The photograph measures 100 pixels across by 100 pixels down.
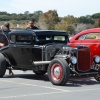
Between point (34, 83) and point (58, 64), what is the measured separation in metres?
1.11

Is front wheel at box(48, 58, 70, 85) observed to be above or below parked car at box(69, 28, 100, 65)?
below

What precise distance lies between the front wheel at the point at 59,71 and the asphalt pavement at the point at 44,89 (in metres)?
0.20

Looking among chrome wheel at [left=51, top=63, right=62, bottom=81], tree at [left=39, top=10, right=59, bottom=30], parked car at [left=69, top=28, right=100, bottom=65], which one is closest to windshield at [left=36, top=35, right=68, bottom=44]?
parked car at [left=69, top=28, right=100, bottom=65]

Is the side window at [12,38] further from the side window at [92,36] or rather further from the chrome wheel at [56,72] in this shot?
the side window at [92,36]

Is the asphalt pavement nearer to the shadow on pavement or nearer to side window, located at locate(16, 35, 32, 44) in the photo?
the shadow on pavement

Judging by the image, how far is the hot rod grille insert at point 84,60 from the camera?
1138cm

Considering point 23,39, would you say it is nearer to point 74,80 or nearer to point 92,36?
point 74,80

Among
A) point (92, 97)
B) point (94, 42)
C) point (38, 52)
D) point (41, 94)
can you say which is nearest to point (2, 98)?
point (41, 94)

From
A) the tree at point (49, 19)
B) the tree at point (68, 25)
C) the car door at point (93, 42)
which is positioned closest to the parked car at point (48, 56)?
the car door at point (93, 42)

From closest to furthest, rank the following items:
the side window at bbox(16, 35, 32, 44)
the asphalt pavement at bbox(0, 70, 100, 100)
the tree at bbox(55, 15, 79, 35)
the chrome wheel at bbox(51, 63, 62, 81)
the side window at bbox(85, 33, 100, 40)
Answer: the asphalt pavement at bbox(0, 70, 100, 100)
the chrome wheel at bbox(51, 63, 62, 81)
the side window at bbox(16, 35, 32, 44)
the side window at bbox(85, 33, 100, 40)
the tree at bbox(55, 15, 79, 35)

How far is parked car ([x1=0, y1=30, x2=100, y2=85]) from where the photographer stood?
11.1 metres

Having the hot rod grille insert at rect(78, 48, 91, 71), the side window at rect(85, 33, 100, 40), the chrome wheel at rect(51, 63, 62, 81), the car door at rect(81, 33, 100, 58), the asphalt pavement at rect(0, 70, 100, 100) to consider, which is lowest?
the asphalt pavement at rect(0, 70, 100, 100)

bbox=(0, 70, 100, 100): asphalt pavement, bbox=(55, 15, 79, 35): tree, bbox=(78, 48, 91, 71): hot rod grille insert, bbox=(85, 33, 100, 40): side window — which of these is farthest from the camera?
bbox=(55, 15, 79, 35): tree

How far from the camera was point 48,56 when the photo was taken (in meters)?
11.7
